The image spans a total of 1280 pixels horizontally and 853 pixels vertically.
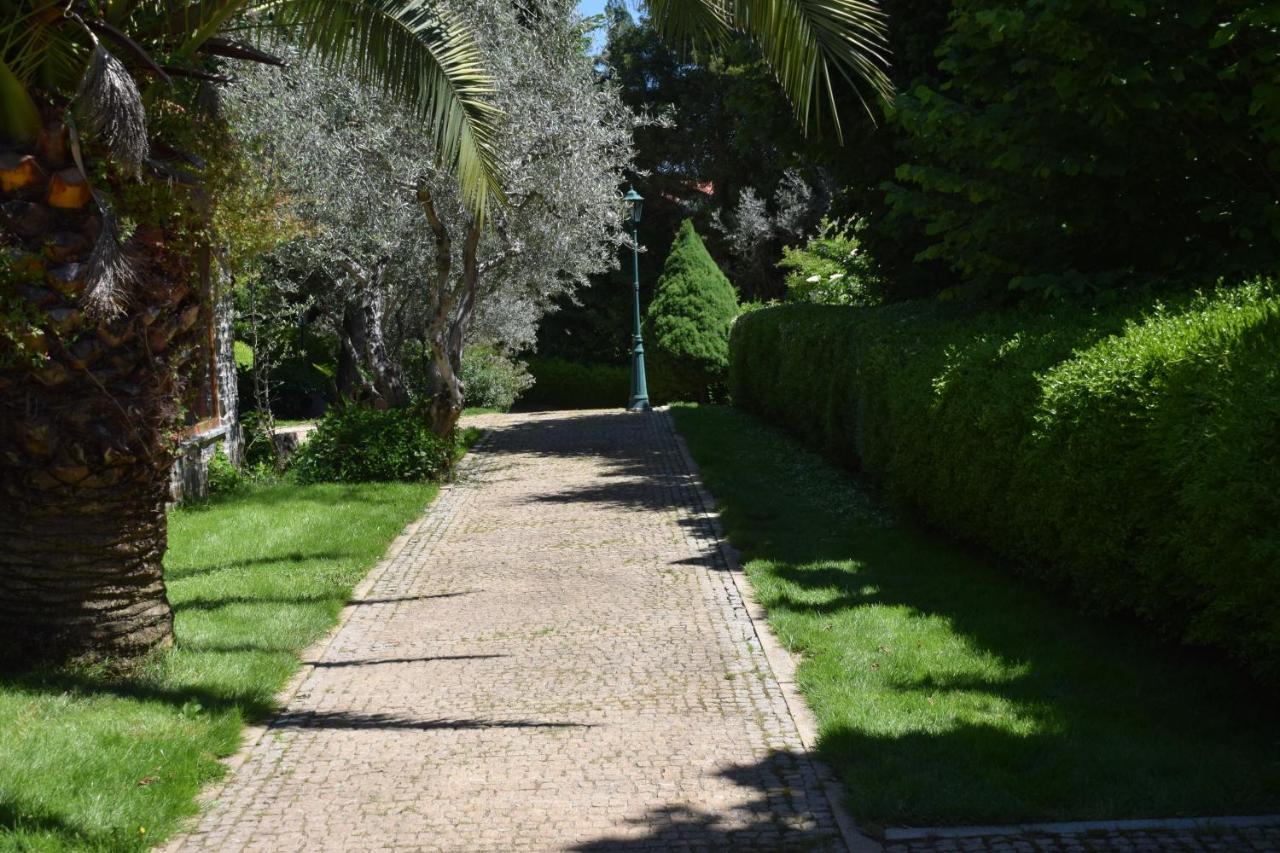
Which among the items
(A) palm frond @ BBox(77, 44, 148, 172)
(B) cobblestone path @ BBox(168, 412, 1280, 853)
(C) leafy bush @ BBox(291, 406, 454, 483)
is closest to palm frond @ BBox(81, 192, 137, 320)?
(A) palm frond @ BBox(77, 44, 148, 172)

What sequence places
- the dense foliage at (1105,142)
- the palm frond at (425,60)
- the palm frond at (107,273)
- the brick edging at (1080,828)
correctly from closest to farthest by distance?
the brick edging at (1080,828) < the palm frond at (107,273) < the palm frond at (425,60) < the dense foliage at (1105,142)

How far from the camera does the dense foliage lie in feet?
25.2

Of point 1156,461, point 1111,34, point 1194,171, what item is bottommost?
point 1156,461


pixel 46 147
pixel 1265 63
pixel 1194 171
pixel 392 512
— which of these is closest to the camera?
pixel 46 147

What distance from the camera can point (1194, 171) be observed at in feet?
28.1

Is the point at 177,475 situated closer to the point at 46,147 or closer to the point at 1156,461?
the point at 46,147

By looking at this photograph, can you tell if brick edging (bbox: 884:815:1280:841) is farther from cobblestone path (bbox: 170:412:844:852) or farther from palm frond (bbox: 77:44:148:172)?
palm frond (bbox: 77:44:148:172)

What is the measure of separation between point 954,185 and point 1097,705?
15.8 feet

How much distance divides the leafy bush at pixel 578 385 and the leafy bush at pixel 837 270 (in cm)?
716

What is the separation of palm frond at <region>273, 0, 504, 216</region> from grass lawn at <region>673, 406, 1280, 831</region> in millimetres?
3355

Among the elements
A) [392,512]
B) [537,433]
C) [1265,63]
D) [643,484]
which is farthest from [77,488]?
[537,433]

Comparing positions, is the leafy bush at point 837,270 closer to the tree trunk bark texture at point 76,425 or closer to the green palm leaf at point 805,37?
the green palm leaf at point 805,37

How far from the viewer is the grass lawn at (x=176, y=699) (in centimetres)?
440

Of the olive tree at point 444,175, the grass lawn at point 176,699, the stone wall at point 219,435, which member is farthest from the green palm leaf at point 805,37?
the stone wall at point 219,435
